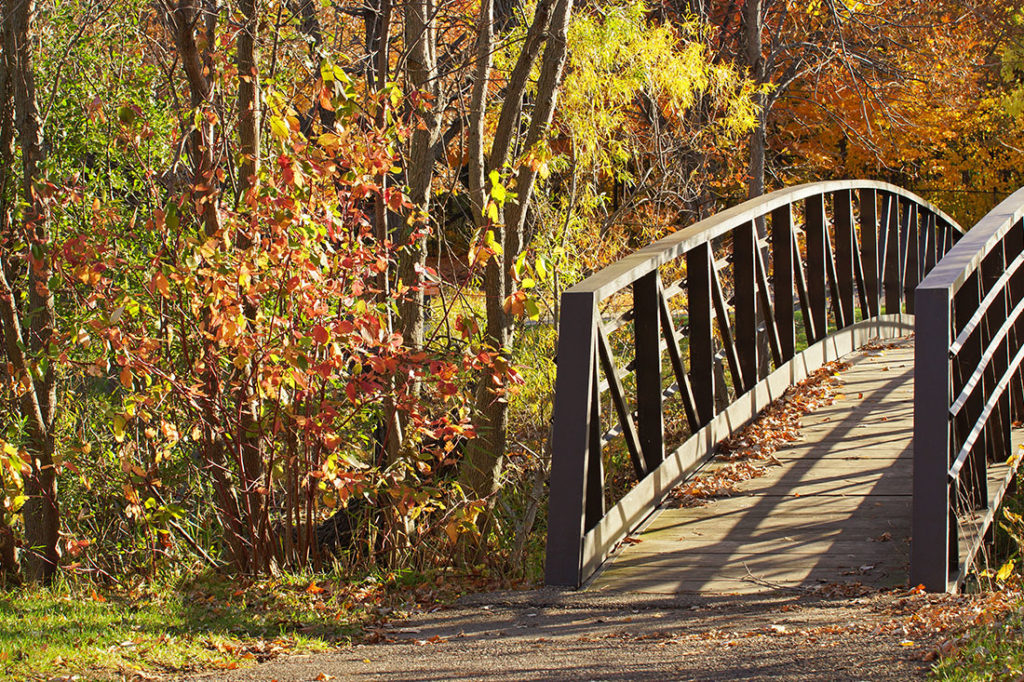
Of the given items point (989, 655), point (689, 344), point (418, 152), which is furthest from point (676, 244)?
point (989, 655)

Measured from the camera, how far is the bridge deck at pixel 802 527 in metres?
4.59

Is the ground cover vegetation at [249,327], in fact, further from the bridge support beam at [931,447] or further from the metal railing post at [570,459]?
the bridge support beam at [931,447]

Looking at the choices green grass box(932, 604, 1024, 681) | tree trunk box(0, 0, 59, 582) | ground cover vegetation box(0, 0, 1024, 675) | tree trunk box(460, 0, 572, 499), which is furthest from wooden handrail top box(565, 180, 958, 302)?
tree trunk box(0, 0, 59, 582)

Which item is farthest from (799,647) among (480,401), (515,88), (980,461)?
(515,88)

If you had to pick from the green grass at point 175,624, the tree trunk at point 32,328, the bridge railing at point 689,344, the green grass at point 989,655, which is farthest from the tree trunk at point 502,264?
the green grass at point 989,655

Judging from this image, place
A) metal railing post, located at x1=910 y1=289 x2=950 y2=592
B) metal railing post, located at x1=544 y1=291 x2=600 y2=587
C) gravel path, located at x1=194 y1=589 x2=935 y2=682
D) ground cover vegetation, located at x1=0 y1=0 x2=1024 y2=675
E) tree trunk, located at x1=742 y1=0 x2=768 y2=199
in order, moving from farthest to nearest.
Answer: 1. tree trunk, located at x1=742 y1=0 x2=768 y2=199
2. ground cover vegetation, located at x1=0 y1=0 x2=1024 y2=675
3. metal railing post, located at x1=544 y1=291 x2=600 y2=587
4. metal railing post, located at x1=910 y1=289 x2=950 y2=592
5. gravel path, located at x1=194 y1=589 x2=935 y2=682

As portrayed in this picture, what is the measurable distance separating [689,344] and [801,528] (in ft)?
6.18

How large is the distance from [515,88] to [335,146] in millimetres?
1799

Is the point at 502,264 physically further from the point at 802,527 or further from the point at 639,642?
the point at 639,642

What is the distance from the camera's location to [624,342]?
11008 millimetres

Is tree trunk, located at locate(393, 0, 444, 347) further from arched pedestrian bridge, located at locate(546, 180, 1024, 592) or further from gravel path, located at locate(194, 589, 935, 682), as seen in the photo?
gravel path, located at locate(194, 589, 935, 682)

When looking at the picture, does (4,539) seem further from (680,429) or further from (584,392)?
(680,429)

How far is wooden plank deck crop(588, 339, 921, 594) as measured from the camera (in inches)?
181

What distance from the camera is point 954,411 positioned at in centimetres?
437
